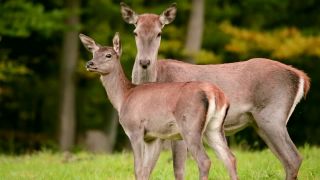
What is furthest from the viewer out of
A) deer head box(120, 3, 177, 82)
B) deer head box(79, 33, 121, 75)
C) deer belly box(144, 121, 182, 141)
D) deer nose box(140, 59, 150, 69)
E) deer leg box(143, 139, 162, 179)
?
deer head box(120, 3, 177, 82)

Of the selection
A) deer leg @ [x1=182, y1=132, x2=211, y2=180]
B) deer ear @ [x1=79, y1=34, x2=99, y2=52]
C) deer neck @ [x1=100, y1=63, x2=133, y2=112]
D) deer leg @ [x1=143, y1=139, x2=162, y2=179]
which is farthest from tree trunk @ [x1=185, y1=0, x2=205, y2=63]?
deer leg @ [x1=182, y1=132, x2=211, y2=180]

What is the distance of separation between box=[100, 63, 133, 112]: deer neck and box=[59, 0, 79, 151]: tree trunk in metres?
10.4

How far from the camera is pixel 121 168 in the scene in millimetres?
10711

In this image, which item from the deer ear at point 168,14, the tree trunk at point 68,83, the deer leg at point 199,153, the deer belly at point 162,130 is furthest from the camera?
the tree trunk at point 68,83

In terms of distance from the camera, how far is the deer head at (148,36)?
31.5 feet

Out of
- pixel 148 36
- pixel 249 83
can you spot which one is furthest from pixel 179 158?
pixel 148 36

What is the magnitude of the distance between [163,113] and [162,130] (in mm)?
182

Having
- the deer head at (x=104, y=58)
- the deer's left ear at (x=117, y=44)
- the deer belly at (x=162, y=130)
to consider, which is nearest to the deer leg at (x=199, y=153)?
the deer belly at (x=162, y=130)

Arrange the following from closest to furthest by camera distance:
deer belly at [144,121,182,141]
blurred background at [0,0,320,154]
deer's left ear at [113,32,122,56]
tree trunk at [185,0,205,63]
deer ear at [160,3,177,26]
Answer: deer belly at [144,121,182,141] → deer's left ear at [113,32,122,56] → deer ear at [160,3,177,26] → blurred background at [0,0,320,154] → tree trunk at [185,0,205,63]

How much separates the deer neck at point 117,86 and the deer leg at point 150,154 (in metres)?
0.63

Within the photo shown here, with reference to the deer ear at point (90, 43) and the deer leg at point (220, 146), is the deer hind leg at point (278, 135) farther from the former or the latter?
the deer ear at point (90, 43)

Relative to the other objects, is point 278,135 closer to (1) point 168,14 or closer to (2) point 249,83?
(2) point 249,83

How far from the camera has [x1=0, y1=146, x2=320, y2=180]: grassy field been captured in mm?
9664

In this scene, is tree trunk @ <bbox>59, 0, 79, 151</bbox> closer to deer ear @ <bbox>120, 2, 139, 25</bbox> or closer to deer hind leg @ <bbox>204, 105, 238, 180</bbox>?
Answer: deer ear @ <bbox>120, 2, 139, 25</bbox>
